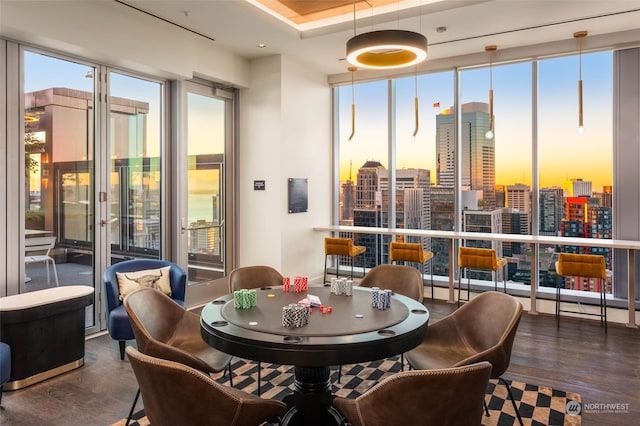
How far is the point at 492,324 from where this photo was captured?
2729 mm

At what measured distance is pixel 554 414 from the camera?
285 centimetres

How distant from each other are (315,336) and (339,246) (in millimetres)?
4074

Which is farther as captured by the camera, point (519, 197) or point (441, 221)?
point (441, 221)

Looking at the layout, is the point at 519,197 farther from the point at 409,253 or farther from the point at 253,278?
the point at 253,278

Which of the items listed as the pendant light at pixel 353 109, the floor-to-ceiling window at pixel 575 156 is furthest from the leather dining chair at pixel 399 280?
the pendant light at pixel 353 109

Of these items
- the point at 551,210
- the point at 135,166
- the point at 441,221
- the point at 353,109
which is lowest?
the point at 441,221

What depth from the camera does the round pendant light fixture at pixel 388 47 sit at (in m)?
2.95

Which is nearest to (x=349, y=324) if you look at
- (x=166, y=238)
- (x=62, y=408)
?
(x=62, y=408)

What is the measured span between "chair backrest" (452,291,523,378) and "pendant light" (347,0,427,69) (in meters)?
1.77

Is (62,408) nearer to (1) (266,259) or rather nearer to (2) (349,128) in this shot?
(1) (266,259)

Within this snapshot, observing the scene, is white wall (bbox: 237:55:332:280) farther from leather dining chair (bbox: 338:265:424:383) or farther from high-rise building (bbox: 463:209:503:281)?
leather dining chair (bbox: 338:265:424:383)

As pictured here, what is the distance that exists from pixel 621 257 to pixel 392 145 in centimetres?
335

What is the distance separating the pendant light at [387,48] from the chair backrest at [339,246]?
10.2 feet

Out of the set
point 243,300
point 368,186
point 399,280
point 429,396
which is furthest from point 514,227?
point 429,396
